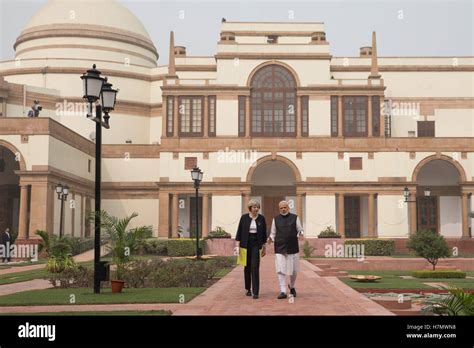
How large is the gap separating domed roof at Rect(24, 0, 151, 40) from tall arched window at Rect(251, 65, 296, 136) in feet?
56.2

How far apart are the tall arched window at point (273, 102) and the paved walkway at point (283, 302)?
2811 cm

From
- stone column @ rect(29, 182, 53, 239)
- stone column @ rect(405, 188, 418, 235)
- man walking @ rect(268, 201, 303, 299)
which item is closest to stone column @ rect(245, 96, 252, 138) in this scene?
stone column @ rect(405, 188, 418, 235)

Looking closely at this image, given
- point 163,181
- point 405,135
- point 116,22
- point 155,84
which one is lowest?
point 163,181

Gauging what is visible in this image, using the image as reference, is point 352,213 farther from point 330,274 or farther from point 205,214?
point 330,274

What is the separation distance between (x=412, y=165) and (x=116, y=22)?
28.7 meters

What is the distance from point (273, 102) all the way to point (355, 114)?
5.89m

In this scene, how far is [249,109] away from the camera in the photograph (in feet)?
147

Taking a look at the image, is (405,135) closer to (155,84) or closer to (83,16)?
(155,84)

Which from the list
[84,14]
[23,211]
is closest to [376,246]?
[23,211]

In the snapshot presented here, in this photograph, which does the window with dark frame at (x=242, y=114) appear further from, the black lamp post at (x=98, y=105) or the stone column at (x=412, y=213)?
the black lamp post at (x=98, y=105)

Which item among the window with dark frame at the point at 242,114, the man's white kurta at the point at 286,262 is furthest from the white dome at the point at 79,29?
the man's white kurta at the point at 286,262

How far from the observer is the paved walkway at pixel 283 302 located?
11281 millimetres

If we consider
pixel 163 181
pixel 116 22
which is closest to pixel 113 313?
pixel 163 181

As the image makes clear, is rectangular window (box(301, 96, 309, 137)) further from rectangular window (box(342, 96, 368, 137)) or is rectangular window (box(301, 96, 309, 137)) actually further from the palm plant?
the palm plant
